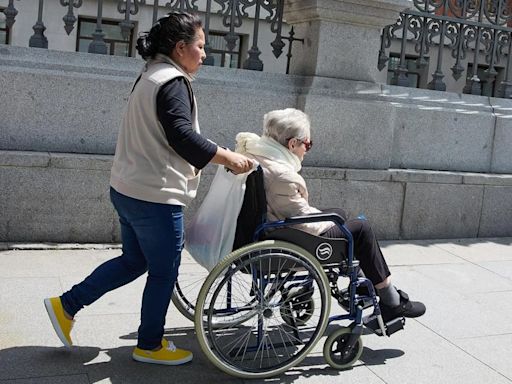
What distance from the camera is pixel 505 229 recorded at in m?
7.79

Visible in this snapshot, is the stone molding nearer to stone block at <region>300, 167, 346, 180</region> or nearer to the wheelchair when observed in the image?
stone block at <region>300, 167, 346, 180</region>

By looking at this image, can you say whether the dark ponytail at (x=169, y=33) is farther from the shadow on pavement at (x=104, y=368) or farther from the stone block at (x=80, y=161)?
the stone block at (x=80, y=161)

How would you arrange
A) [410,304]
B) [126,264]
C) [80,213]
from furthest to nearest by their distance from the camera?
[80,213], [410,304], [126,264]

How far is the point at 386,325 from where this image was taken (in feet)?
14.1

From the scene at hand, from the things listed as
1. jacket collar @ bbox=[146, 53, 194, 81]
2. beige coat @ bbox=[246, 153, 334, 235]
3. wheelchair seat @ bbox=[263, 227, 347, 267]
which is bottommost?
wheelchair seat @ bbox=[263, 227, 347, 267]

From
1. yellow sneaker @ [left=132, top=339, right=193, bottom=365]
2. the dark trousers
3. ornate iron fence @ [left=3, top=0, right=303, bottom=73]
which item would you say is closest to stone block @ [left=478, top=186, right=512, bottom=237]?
ornate iron fence @ [left=3, top=0, right=303, bottom=73]

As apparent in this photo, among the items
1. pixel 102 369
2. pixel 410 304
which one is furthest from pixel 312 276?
pixel 102 369

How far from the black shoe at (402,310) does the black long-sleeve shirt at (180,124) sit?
1.42 metres

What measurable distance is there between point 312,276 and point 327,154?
10.1 ft

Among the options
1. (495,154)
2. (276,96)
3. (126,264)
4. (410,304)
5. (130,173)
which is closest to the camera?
(130,173)

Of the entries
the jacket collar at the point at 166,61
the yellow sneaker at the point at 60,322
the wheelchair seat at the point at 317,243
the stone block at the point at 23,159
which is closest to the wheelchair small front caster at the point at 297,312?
the wheelchair seat at the point at 317,243

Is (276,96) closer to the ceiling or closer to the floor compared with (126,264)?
closer to the ceiling

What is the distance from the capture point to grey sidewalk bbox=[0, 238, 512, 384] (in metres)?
3.89

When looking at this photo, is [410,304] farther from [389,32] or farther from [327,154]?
[389,32]
